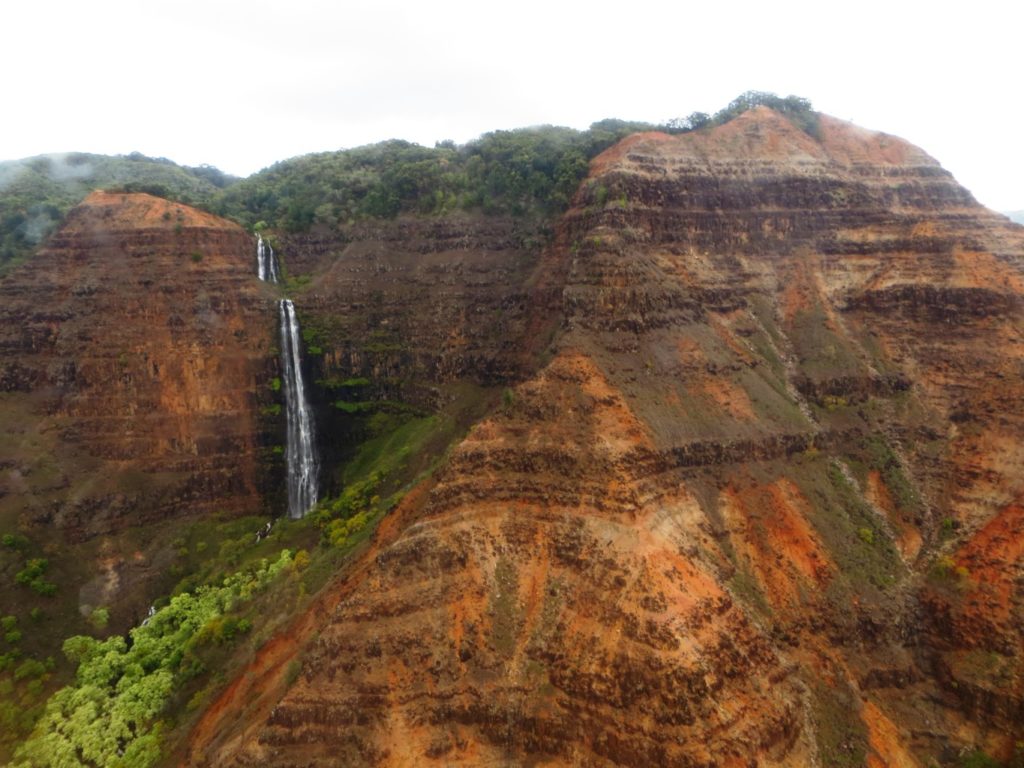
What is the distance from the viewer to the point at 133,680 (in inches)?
1384

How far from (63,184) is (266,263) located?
85.1ft

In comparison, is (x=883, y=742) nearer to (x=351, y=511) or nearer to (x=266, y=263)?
(x=351, y=511)

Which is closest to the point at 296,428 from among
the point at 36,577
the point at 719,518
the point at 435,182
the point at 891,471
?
the point at 36,577

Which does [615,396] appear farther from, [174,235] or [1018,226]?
[174,235]

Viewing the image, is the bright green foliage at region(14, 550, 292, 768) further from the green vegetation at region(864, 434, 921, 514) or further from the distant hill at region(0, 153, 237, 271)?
the green vegetation at region(864, 434, 921, 514)

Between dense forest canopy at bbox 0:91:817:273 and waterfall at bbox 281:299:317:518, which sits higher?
dense forest canopy at bbox 0:91:817:273

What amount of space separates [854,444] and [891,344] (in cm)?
798

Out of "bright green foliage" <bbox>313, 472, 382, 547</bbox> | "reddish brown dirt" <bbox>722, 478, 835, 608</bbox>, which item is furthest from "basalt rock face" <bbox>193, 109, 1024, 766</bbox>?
"bright green foliage" <bbox>313, 472, 382, 547</bbox>

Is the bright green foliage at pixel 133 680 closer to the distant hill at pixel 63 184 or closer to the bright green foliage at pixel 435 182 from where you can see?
the bright green foliage at pixel 435 182

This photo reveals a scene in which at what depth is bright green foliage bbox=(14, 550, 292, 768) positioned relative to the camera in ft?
103

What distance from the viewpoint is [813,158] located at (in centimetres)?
4791

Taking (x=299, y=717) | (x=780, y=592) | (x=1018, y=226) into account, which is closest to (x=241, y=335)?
(x=299, y=717)

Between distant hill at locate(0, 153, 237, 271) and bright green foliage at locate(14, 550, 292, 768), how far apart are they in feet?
103

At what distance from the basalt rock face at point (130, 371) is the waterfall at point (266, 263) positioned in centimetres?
207
